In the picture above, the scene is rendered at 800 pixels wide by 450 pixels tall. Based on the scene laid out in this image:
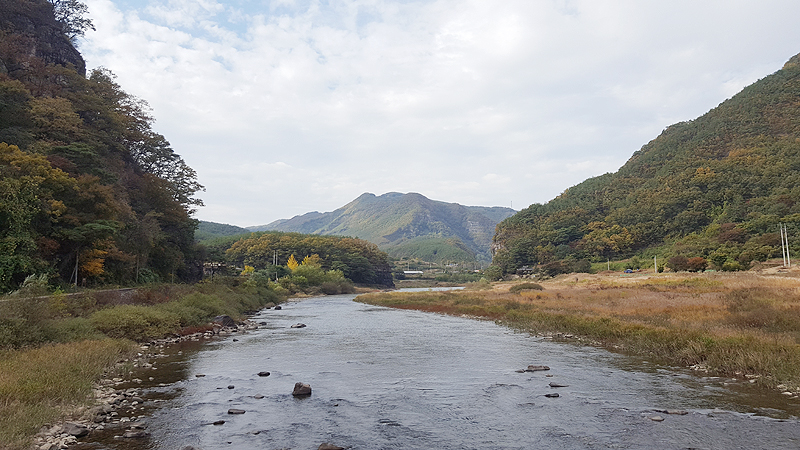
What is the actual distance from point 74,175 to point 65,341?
69.9 feet

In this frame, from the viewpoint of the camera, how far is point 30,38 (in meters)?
50.2

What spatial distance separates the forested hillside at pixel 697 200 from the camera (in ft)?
271

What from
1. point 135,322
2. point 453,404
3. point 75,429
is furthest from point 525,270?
point 75,429

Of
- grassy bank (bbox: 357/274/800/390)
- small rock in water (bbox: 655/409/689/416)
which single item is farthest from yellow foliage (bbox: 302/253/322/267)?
small rock in water (bbox: 655/409/689/416)

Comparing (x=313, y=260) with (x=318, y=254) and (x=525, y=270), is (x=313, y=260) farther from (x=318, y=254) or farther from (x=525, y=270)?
(x=525, y=270)

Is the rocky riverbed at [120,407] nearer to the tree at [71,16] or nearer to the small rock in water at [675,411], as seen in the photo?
the small rock in water at [675,411]

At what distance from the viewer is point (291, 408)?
550 inches

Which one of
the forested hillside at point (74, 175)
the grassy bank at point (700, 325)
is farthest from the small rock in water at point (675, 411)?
the forested hillside at point (74, 175)

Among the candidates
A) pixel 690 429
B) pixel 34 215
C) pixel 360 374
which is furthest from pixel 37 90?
pixel 690 429

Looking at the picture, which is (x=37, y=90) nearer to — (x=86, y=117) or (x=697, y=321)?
(x=86, y=117)

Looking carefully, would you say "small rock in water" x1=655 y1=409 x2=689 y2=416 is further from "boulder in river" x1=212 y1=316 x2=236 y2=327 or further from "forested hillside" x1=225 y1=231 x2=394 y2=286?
"forested hillside" x1=225 y1=231 x2=394 y2=286

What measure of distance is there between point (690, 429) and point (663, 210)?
114 meters

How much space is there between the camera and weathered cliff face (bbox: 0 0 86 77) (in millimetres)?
45844

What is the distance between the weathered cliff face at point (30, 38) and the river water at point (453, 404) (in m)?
42.6
